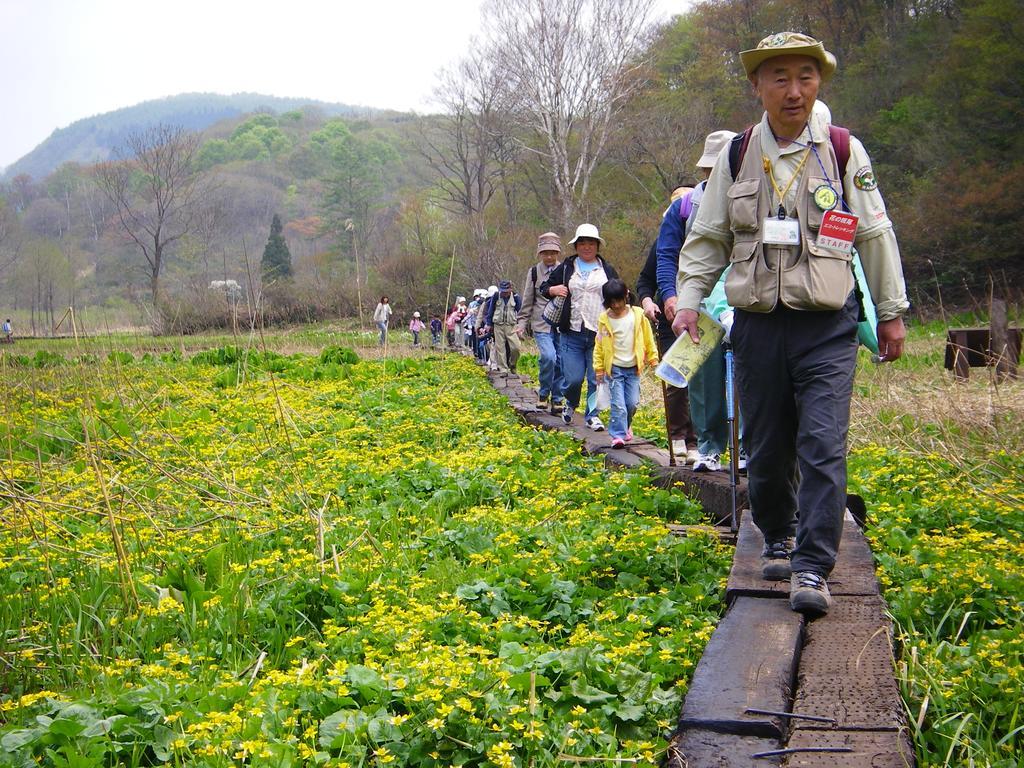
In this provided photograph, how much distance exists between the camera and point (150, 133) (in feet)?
196

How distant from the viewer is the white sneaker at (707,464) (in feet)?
21.9

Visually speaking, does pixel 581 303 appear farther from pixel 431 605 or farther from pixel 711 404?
pixel 431 605

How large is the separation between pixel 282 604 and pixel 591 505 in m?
2.42

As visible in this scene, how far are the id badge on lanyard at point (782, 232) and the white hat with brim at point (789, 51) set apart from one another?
23.9 inches

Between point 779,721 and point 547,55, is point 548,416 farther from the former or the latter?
point 547,55

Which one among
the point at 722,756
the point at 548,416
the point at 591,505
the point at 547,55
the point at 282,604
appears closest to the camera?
the point at 722,756

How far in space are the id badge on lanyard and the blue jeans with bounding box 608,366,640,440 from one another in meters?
4.43

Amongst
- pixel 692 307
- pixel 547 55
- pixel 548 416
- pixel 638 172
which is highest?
pixel 547 55

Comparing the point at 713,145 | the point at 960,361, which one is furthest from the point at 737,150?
the point at 960,361

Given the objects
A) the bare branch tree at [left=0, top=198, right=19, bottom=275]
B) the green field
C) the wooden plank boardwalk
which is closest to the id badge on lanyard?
the wooden plank boardwalk

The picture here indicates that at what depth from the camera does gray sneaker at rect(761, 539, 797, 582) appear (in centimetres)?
421

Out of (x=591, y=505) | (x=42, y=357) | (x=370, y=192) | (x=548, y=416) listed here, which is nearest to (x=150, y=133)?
(x=370, y=192)

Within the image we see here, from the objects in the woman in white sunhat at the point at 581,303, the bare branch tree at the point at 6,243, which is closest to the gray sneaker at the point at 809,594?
the woman in white sunhat at the point at 581,303

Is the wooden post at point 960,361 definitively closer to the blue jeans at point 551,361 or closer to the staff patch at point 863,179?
the blue jeans at point 551,361
